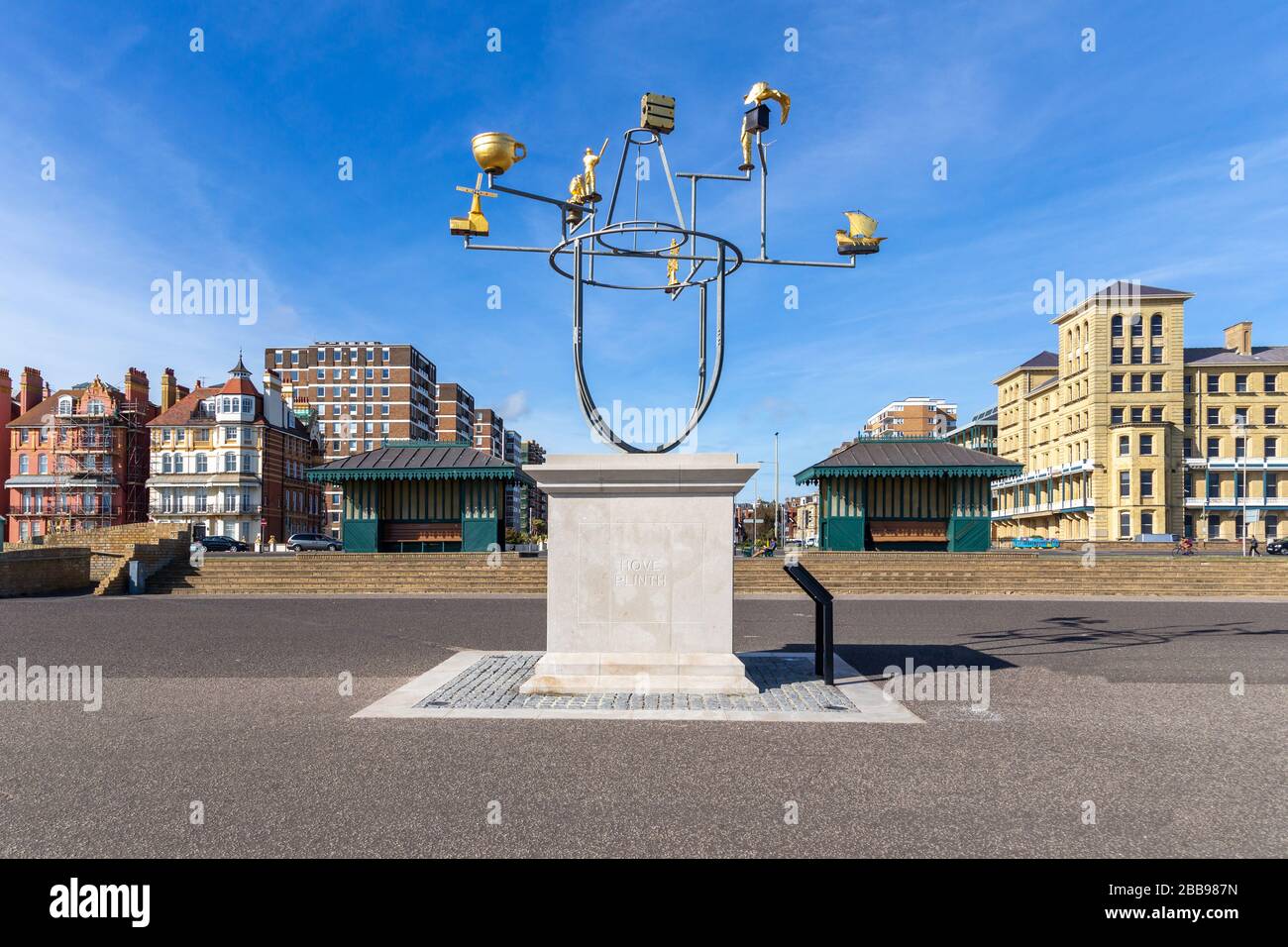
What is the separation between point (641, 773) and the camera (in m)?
5.43

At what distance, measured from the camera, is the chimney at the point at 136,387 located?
68250 mm

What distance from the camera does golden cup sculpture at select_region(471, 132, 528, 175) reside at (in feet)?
25.9

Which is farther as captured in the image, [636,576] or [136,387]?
[136,387]

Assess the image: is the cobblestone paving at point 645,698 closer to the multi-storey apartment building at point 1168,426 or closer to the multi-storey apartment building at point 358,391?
the multi-storey apartment building at point 1168,426

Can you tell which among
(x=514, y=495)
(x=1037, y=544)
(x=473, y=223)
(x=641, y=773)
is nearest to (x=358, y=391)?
(x=514, y=495)

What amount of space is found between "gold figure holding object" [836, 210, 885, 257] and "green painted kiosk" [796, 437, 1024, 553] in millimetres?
20357

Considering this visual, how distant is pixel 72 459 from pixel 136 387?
863 cm

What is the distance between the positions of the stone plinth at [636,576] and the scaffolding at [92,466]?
73125 millimetres

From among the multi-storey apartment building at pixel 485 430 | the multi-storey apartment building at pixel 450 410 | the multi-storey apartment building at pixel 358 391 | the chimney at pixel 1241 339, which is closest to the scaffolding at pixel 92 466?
the multi-storey apartment building at pixel 358 391

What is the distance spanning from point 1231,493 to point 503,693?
245ft

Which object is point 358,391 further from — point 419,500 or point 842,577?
point 842,577

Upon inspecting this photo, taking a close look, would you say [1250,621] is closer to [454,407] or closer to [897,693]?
[897,693]

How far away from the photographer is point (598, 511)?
823cm
